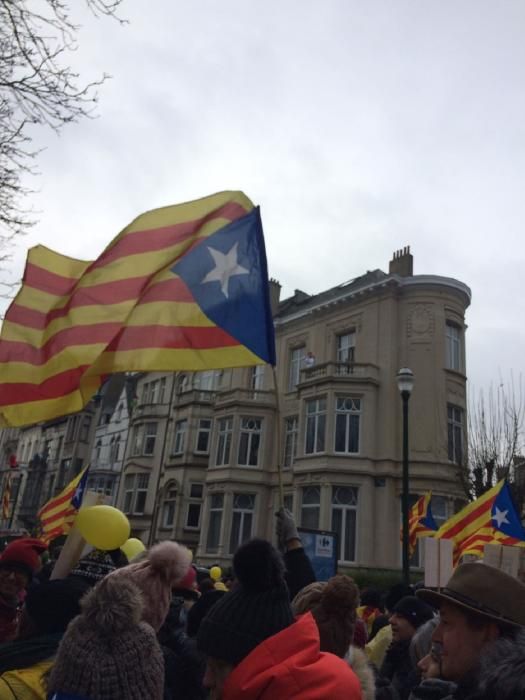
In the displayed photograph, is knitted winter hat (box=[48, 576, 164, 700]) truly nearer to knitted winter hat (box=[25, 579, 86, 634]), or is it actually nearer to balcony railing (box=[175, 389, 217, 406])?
knitted winter hat (box=[25, 579, 86, 634])

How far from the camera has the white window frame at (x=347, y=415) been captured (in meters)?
26.5

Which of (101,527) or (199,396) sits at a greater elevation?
(199,396)

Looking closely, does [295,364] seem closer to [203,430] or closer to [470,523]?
[203,430]

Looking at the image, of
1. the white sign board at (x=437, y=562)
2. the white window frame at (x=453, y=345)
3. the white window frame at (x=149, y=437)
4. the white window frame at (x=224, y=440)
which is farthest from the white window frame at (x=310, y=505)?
the white sign board at (x=437, y=562)

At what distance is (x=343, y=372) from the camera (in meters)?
27.9

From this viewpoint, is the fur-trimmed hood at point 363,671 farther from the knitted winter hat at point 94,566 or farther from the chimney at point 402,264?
the chimney at point 402,264

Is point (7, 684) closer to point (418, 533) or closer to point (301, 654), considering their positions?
point (301, 654)

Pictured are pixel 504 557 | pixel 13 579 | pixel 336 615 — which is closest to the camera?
pixel 336 615

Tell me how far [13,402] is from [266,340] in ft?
8.35

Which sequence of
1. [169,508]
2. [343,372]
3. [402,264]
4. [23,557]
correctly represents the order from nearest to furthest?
[23,557]
[343,372]
[402,264]
[169,508]

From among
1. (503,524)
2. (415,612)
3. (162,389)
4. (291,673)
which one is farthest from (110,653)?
(162,389)

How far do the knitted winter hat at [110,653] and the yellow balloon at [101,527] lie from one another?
74.0 inches

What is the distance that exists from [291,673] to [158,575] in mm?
1288

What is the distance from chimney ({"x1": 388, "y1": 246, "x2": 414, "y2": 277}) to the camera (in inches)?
1134
